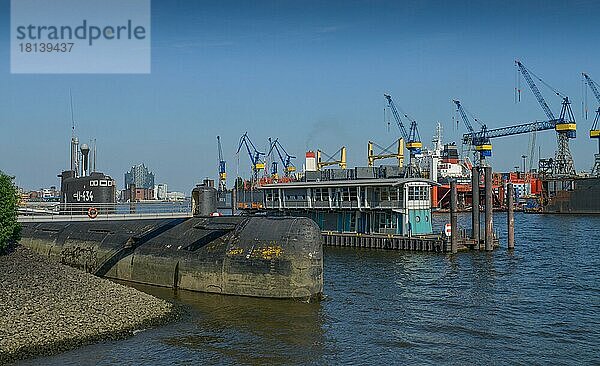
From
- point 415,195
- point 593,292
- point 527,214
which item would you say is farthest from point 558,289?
point 527,214

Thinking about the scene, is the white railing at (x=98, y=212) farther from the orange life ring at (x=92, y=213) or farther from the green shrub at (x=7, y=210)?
the green shrub at (x=7, y=210)

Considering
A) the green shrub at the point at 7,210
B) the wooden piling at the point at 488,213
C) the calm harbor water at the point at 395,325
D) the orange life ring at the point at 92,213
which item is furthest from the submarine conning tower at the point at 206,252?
the wooden piling at the point at 488,213

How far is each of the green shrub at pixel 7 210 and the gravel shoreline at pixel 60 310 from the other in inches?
114

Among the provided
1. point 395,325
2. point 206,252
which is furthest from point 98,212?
point 395,325

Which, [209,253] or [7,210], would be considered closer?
[209,253]

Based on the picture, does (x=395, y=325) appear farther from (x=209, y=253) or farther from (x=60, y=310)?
(x=60, y=310)

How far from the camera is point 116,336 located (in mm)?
21500

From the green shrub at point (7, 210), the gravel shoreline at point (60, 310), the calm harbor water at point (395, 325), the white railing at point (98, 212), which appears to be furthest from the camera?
the white railing at point (98, 212)

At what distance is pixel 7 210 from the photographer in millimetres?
31812

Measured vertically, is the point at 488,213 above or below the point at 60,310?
above

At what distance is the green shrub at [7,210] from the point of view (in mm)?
31156

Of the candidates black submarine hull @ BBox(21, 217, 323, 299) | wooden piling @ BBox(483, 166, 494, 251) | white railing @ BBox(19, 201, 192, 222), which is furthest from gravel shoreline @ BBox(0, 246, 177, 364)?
wooden piling @ BBox(483, 166, 494, 251)

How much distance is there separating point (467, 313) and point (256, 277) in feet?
32.2

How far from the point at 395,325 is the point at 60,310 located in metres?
13.2
